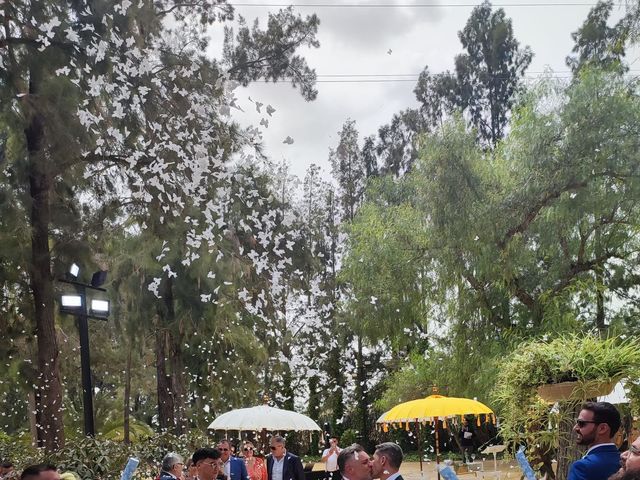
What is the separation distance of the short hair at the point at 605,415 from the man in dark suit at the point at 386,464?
42.1 inches

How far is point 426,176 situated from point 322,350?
49.8 feet

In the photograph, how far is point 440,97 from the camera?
120 ft

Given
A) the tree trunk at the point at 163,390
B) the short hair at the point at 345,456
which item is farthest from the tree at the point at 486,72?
the short hair at the point at 345,456

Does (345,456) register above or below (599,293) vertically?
below

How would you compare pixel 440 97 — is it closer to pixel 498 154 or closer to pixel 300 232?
pixel 300 232

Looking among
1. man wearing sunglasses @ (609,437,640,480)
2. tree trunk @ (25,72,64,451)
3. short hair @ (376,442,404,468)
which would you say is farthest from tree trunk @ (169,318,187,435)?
man wearing sunglasses @ (609,437,640,480)

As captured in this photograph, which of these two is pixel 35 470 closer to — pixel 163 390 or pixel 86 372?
pixel 86 372

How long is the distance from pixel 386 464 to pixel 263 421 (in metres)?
7.68

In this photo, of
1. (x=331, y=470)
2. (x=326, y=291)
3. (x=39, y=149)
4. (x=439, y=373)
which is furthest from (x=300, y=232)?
(x=39, y=149)

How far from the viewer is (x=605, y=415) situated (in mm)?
4312

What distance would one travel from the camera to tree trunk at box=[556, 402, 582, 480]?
7.12m

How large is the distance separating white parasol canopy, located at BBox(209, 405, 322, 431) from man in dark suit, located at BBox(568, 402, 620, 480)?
27.2ft

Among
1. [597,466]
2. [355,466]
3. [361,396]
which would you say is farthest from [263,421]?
[361,396]

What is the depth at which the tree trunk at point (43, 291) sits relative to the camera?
13.6m
